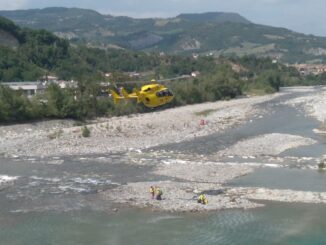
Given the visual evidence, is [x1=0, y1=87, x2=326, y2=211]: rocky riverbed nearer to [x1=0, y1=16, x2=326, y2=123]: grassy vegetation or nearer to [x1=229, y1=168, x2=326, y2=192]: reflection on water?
[x1=229, y1=168, x2=326, y2=192]: reflection on water

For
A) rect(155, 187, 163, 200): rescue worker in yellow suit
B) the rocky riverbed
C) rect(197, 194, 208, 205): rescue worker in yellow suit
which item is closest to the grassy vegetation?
the rocky riverbed

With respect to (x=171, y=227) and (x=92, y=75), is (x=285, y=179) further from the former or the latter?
(x=92, y=75)

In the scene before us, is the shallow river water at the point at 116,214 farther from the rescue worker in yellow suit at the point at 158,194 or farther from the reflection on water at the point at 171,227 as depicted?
the rescue worker in yellow suit at the point at 158,194

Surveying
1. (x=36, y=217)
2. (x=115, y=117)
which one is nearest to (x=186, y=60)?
(x=115, y=117)

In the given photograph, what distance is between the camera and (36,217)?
27.7 metres

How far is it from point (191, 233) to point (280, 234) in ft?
12.0

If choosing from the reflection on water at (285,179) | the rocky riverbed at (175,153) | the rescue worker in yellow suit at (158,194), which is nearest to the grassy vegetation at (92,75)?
the rocky riverbed at (175,153)

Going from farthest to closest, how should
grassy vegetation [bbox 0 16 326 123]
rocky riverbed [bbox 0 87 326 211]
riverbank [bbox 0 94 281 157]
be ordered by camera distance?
grassy vegetation [bbox 0 16 326 123], riverbank [bbox 0 94 281 157], rocky riverbed [bbox 0 87 326 211]

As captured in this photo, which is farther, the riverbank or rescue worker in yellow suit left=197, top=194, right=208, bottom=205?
the riverbank

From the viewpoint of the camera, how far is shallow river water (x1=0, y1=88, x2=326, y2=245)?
2461 cm

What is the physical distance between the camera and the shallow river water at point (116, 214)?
24609mm

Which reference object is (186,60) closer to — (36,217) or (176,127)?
(176,127)

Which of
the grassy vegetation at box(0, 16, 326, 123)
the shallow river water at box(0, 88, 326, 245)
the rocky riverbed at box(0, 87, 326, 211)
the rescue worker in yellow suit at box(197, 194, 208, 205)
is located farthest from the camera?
the grassy vegetation at box(0, 16, 326, 123)

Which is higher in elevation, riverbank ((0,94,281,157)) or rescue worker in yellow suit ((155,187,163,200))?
rescue worker in yellow suit ((155,187,163,200))
